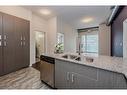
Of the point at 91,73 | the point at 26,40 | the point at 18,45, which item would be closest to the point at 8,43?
the point at 18,45

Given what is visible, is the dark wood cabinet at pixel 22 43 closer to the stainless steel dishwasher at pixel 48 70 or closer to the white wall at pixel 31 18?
the white wall at pixel 31 18

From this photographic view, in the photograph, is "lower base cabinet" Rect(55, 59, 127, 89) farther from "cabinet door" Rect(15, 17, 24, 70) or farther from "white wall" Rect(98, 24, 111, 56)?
"white wall" Rect(98, 24, 111, 56)

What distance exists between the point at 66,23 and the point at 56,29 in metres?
1.33

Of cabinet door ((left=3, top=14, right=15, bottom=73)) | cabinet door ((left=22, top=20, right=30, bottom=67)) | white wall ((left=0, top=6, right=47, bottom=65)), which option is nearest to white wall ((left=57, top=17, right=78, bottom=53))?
white wall ((left=0, top=6, right=47, bottom=65))

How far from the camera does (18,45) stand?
443cm

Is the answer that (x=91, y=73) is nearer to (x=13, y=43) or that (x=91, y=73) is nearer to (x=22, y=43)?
(x=13, y=43)

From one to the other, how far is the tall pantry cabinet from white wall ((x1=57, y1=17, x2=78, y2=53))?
235cm

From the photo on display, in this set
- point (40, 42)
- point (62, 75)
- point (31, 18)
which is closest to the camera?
point (62, 75)

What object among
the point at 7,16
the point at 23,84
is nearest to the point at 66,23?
the point at 7,16

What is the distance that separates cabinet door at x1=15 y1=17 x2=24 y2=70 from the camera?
434cm

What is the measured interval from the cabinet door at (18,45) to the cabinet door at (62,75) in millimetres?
2368

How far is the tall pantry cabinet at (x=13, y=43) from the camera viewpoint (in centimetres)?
376

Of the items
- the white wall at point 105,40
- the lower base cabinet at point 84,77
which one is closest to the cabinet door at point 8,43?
the lower base cabinet at point 84,77

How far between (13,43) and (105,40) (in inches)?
215
